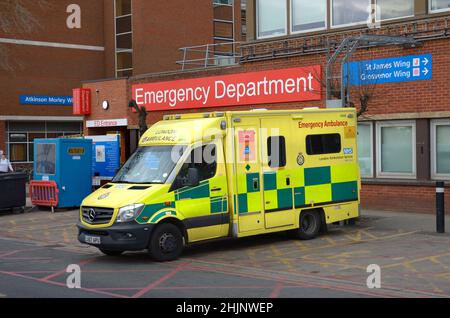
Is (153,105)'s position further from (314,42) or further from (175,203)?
(175,203)

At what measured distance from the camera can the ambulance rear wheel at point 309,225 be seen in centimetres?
1352

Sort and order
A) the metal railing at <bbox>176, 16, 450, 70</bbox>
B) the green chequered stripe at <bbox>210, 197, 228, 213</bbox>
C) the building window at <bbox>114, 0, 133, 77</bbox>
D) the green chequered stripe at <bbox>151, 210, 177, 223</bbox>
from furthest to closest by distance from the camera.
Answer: the building window at <bbox>114, 0, 133, 77</bbox> < the metal railing at <bbox>176, 16, 450, 70</bbox> < the green chequered stripe at <bbox>210, 197, 228, 213</bbox> < the green chequered stripe at <bbox>151, 210, 177, 223</bbox>

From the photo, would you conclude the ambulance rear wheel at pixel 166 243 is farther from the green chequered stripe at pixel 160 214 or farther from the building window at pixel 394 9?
the building window at pixel 394 9

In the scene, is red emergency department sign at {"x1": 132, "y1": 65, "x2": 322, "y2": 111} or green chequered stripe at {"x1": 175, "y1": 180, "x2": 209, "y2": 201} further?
red emergency department sign at {"x1": 132, "y1": 65, "x2": 322, "y2": 111}

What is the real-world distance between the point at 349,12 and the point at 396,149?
159 inches

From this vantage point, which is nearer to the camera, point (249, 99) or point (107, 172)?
point (249, 99)

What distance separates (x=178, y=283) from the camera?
938 centimetres

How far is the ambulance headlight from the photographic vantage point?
1098cm

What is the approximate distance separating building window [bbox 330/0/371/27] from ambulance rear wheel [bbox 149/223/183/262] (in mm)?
9527

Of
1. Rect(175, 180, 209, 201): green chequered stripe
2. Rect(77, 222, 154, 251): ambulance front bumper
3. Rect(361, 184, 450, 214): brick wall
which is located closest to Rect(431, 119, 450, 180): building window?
Rect(361, 184, 450, 214): brick wall

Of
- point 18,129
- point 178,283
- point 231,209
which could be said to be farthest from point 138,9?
point 178,283

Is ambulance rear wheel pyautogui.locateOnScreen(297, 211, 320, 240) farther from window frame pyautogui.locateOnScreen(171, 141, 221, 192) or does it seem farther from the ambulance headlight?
the ambulance headlight

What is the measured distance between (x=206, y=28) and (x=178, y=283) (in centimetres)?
3330

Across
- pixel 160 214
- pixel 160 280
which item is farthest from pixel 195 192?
pixel 160 280
